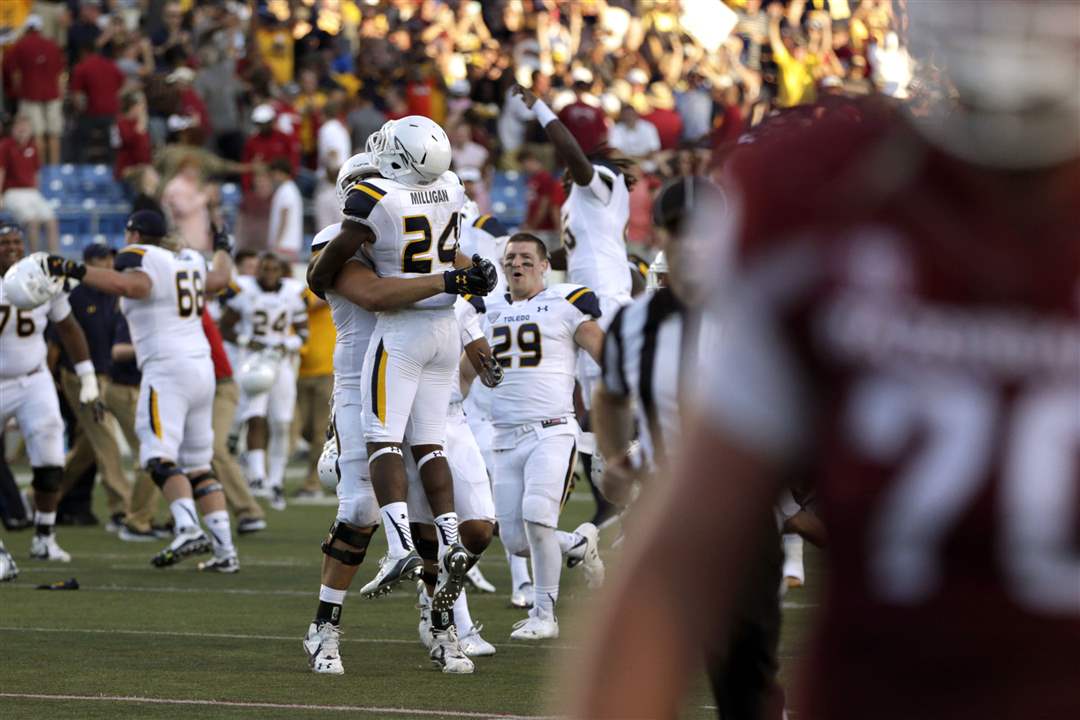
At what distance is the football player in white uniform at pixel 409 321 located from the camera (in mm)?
7789

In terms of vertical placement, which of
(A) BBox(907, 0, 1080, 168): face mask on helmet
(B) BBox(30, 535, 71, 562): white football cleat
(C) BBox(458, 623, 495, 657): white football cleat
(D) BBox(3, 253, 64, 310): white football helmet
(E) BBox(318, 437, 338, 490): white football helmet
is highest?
(A) BBox(907, 0, 1080, 168): face mask on helmet

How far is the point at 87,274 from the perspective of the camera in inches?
444

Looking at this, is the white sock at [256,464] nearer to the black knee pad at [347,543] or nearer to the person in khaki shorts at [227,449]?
the person in khaki shorts at [227,449]

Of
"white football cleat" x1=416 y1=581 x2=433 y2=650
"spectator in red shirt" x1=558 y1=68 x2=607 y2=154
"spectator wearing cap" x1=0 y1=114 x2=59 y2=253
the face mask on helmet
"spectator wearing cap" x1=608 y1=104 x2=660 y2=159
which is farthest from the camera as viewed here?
"spectator wearing cap" x1=608 y1=104 x2=660 y2=159

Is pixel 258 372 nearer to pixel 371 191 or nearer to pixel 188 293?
pixel 188 293

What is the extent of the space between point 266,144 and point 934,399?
19.2 m

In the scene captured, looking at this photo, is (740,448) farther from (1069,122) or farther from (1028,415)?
(1069,122)

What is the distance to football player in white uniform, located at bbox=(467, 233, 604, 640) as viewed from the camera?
9.34 m

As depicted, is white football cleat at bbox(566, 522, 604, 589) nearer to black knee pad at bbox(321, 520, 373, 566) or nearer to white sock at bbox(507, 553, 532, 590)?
white sock at bbox(507, 553, 532, 590)

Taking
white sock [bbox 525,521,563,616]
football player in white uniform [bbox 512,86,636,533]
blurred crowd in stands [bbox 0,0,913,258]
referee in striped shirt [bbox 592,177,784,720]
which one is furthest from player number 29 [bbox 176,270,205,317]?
referee in striped shirt [bbox 592,177,784,720]

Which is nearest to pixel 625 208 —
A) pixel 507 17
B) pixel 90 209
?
pixel 90 209

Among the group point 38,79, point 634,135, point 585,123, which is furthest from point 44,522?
point 634,135

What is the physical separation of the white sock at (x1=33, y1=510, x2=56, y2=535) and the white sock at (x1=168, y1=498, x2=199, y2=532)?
113cm

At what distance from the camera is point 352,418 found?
8.12m
